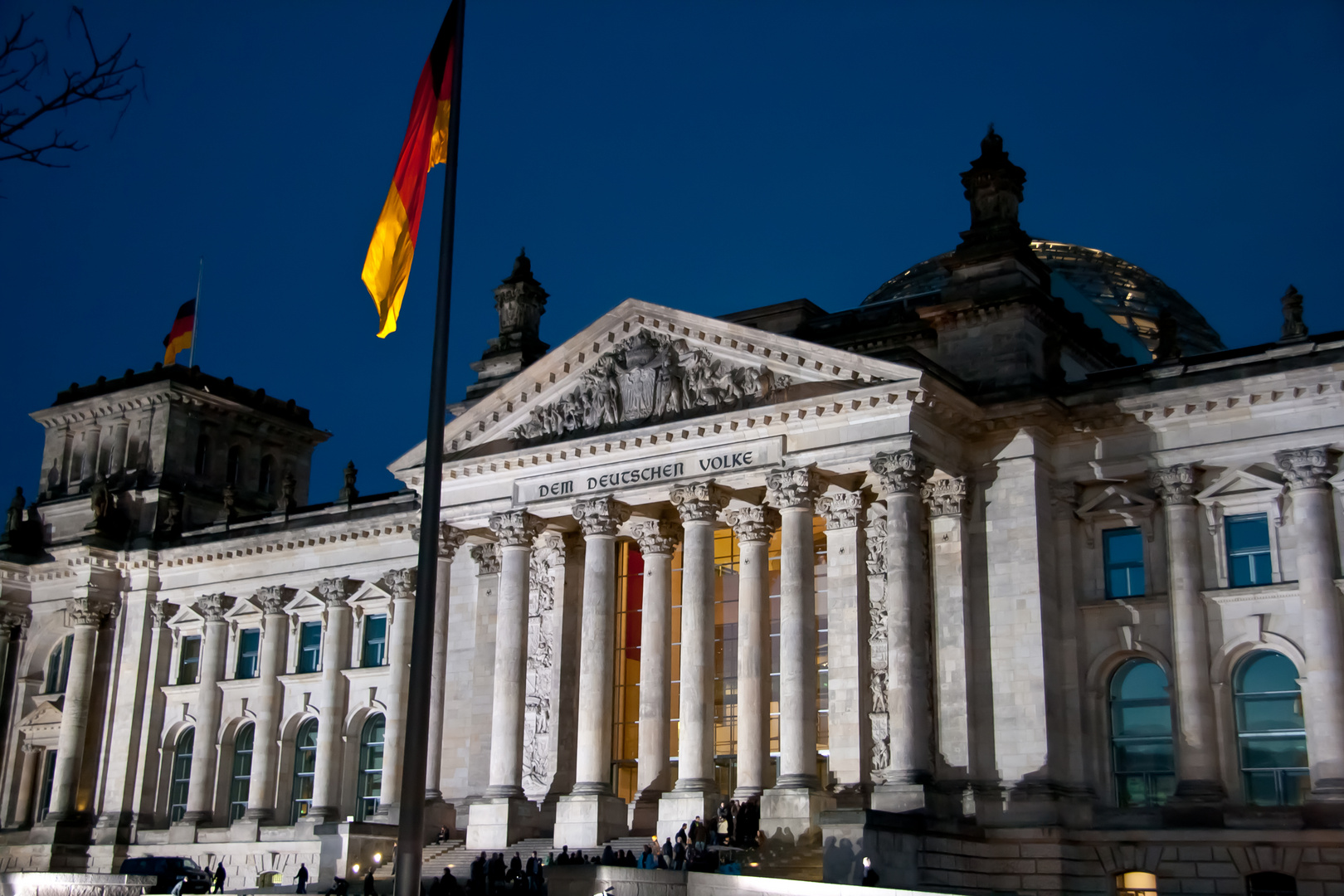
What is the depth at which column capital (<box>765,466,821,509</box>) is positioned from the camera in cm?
3900

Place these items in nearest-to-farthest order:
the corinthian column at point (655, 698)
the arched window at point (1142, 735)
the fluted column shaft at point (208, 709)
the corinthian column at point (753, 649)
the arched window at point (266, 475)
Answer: the arched window at point (1142, 735) → the corinthian column at point (753, 649) → the corinthian column at point (655, 698) → the fluted column shaft at point (208, 709) → the arched window at point (266, 475)

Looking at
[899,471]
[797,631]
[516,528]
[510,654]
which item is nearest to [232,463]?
[516,528]

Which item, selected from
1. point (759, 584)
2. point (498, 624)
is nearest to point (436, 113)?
point (759, 584)

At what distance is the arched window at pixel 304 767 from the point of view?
5388cm

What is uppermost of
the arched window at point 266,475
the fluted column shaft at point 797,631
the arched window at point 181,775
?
the arched window at point 266,475

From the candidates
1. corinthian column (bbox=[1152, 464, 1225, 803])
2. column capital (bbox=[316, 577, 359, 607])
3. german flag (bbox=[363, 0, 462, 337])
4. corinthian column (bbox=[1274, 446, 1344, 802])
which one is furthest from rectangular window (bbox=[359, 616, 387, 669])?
german flag (bbox=[363, 0, 462, 337])

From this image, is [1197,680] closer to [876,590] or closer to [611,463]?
[876,590]

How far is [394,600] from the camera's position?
52.0m

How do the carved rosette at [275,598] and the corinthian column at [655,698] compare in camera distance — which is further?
the carved rosette at [275,598]

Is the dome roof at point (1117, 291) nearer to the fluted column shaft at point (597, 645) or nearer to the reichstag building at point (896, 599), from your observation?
the reichstag building at point (896, 599)

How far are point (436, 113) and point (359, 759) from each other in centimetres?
3523

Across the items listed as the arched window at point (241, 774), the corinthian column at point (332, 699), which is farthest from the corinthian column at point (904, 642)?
the arched window at point (241, 774)

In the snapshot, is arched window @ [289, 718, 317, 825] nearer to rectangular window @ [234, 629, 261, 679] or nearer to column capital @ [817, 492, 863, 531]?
rectangular window @ [234, 629, 261, 679]

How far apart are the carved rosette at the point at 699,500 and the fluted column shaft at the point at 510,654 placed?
5280mm
